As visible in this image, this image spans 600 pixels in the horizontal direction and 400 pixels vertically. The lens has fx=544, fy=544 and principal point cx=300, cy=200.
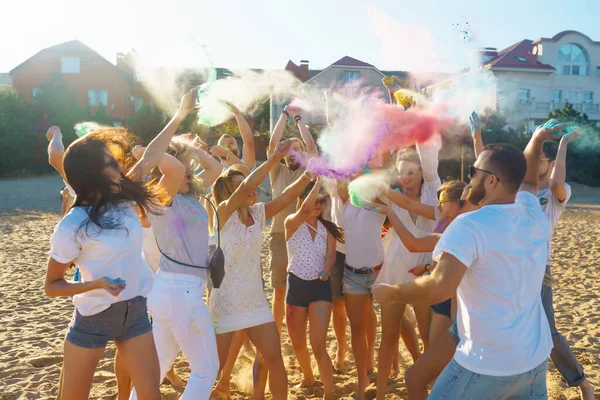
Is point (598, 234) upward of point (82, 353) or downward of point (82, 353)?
downward

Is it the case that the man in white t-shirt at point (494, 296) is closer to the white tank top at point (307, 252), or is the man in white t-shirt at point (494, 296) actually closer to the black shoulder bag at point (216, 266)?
the black shoulder bag at point (216, 266)

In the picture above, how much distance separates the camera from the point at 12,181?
1298 inches

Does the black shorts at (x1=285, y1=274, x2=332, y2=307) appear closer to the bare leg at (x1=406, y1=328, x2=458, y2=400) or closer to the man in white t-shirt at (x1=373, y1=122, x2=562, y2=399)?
the bare leg at (x1=406, y1=328, x2=458, y2=400)

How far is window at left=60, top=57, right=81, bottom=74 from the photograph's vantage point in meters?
43.0

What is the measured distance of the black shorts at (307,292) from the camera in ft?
15.0

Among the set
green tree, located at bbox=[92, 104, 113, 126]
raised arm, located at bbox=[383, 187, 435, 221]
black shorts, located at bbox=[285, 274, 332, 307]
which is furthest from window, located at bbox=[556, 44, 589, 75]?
black shorts, located at bbox=[285, 274, 332, 307]

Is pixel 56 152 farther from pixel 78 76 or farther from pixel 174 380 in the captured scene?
pixel 78 76

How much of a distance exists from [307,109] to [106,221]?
3881 mm

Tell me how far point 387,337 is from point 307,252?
974mm

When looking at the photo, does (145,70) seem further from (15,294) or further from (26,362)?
(15,294)

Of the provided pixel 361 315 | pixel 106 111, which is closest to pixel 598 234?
pixel 361 315

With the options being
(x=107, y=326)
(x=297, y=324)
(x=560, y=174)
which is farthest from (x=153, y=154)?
(x=560, y=174)

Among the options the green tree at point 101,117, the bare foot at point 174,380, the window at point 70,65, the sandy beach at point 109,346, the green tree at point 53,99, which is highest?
the window at point 70,65

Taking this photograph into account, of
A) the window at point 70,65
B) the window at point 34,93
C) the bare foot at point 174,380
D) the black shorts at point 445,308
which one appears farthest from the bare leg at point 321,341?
the window at point 70,65
